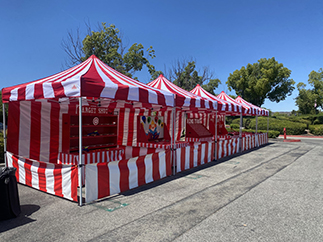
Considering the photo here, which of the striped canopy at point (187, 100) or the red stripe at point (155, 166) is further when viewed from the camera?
the striped canopy at point (187, 100)

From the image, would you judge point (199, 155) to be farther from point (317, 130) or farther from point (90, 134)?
point (317, 130)

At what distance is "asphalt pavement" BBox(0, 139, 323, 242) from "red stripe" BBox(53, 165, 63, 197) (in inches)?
6.0

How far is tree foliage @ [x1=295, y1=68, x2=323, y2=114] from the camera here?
46.8 m

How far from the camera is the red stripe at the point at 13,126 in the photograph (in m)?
7.00

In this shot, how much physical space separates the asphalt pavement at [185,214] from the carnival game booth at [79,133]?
0.35 metres

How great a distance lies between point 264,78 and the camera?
4297 cm

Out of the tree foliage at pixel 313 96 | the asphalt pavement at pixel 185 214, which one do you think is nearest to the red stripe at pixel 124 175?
the asphalt pavement at pixel 185 214

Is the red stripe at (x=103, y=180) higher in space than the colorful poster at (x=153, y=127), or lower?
lower

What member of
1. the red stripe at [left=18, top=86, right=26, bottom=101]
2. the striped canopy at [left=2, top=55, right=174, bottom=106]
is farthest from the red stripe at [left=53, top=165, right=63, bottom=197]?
the red stripe at [left=18, top=86, right=26, bottom=101]

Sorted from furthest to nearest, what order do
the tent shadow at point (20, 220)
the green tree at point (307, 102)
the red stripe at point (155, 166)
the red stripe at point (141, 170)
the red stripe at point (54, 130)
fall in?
the green tree at point (307, 102) → the red stripe at point (54, 130) → the red stripe at point (155, 166) → the red stripe at point (141, 170) → the tent shadow at point (20, 220)

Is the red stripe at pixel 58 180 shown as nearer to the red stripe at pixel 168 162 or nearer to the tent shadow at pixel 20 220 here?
the tent shadow at pixel 20 220

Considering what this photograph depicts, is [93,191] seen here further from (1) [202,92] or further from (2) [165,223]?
(1) [202,92]

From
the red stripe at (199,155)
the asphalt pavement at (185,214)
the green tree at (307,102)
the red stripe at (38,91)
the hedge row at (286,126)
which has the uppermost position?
the green tree at (307,102)

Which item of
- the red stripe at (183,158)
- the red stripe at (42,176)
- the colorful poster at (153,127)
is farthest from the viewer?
the colorful poster at (153,127)
